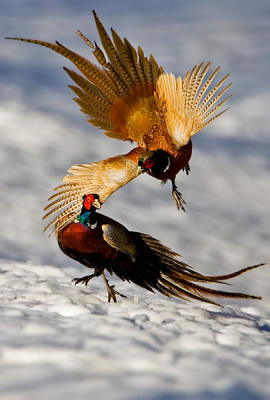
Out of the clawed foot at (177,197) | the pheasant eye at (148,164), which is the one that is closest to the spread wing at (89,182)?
the pheasant eye at (148,164)

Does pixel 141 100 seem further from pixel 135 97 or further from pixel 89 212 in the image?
pixel 89 212

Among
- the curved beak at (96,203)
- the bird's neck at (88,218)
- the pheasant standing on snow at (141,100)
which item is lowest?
the bird's neck at (88,218)

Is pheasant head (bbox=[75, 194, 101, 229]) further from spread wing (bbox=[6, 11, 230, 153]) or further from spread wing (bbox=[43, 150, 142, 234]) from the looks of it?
spread wing (bbox=[6, 11, 230, 153])

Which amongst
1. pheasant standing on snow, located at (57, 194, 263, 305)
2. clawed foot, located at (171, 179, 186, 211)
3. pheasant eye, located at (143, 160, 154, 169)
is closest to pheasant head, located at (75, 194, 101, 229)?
pheasant standing on snow, located at (57, 194, 263, 305)

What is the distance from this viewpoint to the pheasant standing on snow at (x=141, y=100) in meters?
4.38

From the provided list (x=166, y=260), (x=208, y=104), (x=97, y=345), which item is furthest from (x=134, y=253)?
(x=208, y=104)

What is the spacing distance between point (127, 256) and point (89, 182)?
1.88ft

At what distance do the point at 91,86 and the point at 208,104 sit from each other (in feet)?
2.94

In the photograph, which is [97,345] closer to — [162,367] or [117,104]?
[162,367]

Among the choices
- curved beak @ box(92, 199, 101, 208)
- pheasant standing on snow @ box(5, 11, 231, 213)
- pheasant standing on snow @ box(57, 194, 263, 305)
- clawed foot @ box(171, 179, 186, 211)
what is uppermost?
pheasant standing on snow @ box(5, 11, 231, 213)

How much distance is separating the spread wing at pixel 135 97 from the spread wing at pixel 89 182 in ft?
1.27

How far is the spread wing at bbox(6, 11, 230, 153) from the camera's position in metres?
4.39

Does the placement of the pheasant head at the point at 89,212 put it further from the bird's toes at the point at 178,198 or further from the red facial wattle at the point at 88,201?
the bird's toes at the point at 178,198

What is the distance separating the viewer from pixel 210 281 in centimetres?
431
